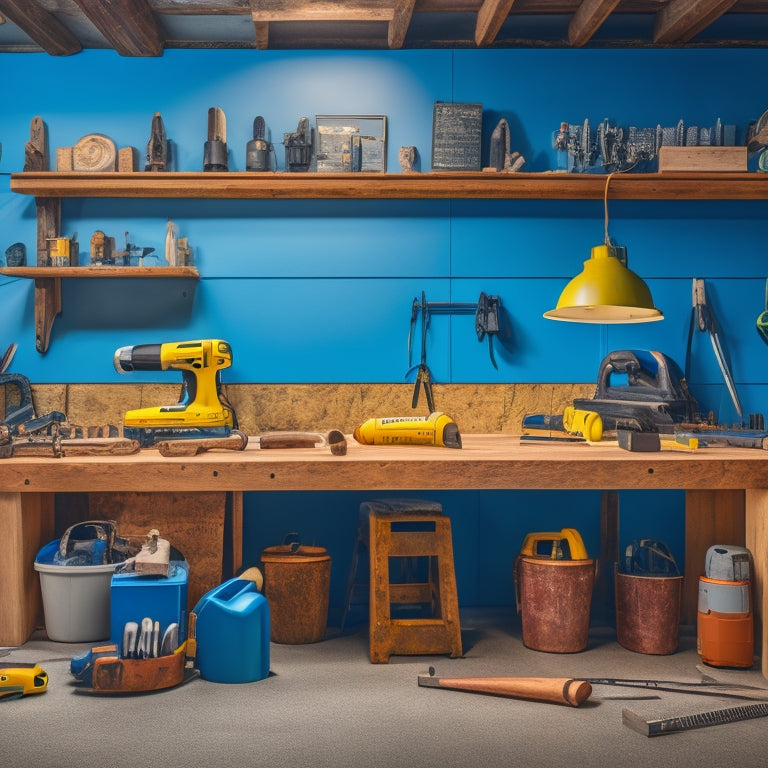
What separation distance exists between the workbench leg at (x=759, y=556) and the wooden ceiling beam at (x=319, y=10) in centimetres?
280

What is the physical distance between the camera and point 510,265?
427 centimetres

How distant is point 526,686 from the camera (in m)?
2.68

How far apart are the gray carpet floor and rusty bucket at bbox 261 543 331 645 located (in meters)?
0.23

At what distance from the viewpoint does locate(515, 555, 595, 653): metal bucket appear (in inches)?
123

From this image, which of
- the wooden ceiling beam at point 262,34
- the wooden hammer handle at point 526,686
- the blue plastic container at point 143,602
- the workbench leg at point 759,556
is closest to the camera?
the wooden hammer handle at point 526,686

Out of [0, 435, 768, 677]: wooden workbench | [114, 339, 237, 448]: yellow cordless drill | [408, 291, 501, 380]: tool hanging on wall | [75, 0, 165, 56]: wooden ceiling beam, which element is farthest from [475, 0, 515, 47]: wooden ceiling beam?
[0, 435, 768, 677]: wooden workbench

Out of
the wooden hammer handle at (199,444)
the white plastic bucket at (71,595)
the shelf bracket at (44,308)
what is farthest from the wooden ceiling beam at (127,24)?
the white plastic bucket at (71,595)

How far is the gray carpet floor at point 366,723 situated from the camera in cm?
226

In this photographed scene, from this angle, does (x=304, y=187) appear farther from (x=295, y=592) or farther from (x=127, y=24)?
(x=295, y=592)

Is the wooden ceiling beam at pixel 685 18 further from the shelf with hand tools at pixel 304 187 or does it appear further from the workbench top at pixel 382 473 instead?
the workbench top at pixel 382 473

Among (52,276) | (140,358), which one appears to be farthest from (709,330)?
(52,276)

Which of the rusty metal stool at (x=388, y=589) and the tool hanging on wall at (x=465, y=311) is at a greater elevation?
the tool hanging on wall at (x=465, y=311)

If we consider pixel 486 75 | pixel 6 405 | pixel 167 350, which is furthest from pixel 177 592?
pixel 486 75

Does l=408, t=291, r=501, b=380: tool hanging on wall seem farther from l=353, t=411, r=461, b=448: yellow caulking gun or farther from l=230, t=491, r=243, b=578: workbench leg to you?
l=230, t=491, r=243, b=578: workbench leg
